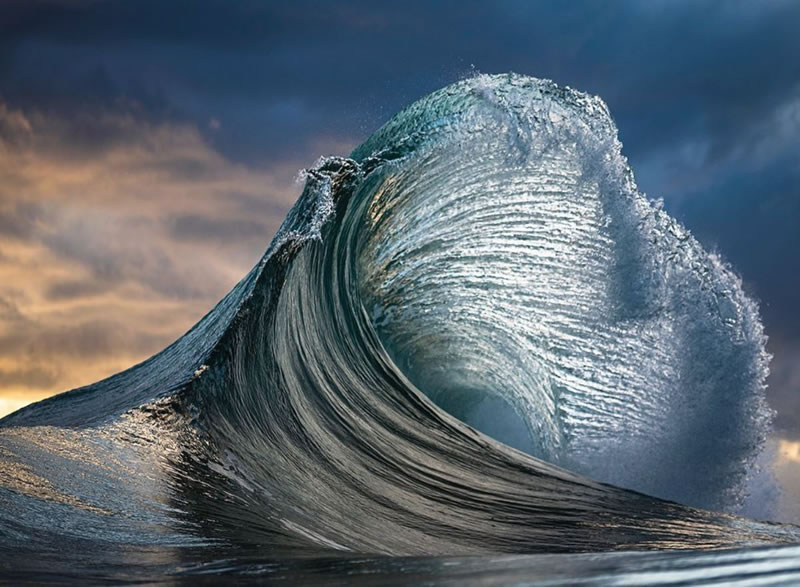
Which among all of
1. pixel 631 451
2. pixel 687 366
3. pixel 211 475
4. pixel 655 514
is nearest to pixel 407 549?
pixel 211 475

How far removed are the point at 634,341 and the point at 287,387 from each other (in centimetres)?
539

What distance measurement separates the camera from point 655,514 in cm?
720

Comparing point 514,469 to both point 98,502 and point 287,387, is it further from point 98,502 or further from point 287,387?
point 98,502

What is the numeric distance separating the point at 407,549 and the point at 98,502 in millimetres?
1801

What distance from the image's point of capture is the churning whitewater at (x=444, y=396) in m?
4.77

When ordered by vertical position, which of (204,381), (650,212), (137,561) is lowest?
(137,561)

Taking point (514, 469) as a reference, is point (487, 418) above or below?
above

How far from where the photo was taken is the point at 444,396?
12422 mm

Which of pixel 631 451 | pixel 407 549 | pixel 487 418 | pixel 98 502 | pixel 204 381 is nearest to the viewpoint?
pixel 98 502

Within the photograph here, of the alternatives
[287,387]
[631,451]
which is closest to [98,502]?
[287,387]

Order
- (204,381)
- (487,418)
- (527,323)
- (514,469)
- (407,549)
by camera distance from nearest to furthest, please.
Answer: (407,549) → (204,381) → (514,469) → (527,323) → (487,418)

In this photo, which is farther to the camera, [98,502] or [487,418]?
[487,418]

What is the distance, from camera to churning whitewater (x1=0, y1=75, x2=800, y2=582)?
15.7ft

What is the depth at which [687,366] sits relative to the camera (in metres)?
11.7
